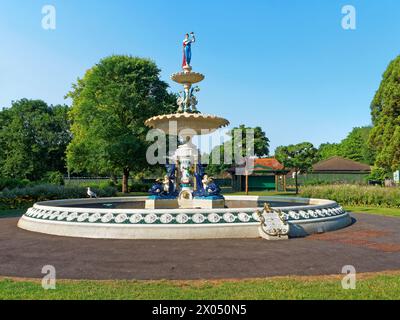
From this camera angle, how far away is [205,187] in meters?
16.0

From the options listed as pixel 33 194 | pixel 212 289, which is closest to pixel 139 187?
pixel 33 194

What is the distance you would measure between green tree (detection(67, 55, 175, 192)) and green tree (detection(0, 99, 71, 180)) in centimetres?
1634

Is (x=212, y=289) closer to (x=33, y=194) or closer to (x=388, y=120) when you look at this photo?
(x=33, y=194)

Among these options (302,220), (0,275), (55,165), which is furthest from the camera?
(55,165)

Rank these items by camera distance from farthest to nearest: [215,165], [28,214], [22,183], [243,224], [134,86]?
[215,165] < [134,86] < [22,183] < [28,214] < [243,224]

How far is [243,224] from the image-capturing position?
11883 mm

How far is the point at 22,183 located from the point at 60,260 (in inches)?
1086

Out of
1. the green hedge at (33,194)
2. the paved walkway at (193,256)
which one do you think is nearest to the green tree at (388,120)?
the paved walkway at (193,256)

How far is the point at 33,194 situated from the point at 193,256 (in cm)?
2288

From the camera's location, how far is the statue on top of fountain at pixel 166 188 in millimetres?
16484

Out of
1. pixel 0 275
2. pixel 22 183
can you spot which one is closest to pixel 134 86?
pixel 22 183

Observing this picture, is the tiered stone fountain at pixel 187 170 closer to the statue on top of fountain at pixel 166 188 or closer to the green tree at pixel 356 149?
the statue on top of fountain at pixel 166 188

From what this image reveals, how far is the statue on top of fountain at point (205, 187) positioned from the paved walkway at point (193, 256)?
4.58 meters
